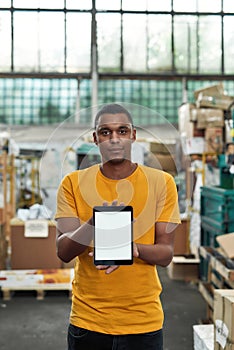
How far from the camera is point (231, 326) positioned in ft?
6.59

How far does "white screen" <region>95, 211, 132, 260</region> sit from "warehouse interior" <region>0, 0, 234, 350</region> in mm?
224

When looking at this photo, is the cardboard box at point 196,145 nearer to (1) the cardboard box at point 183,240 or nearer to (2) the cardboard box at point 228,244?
(1) the cardboard box at point 183,240

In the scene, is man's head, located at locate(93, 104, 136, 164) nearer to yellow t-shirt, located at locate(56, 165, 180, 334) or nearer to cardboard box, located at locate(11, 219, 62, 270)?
yellow t-shirt, located at locate(56, 165, 180, 334)

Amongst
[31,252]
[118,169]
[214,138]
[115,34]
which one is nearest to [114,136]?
[118,169]

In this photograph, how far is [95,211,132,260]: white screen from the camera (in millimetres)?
1311

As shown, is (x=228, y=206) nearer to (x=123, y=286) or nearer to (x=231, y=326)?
(x=231, y=326)

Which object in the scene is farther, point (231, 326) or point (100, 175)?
point (231, 326)

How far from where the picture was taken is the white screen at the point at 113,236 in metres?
1.31

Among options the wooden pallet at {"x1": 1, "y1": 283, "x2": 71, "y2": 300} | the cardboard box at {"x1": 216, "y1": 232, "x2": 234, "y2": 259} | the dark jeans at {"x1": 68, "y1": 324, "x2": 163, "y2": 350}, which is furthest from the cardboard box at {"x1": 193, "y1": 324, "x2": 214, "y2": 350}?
the wooden pallet at {"x1": 1, "y1": 283, "x2": 71, "y2": 300}

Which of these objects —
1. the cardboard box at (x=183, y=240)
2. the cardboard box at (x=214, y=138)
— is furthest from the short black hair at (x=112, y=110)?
the cardboard box at (x=183, y=240)

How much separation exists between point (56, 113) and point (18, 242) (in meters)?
10.9

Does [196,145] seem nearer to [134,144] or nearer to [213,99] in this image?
[213,99]

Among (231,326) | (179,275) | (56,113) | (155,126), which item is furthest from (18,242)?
(56,113)

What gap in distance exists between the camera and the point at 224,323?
208cm
